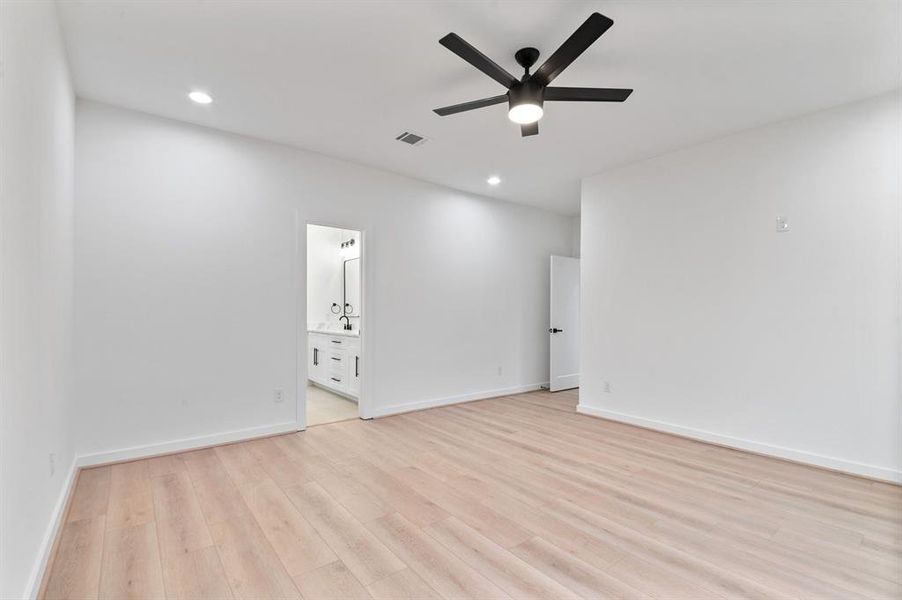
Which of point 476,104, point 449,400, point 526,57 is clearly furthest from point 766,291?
point 449,400

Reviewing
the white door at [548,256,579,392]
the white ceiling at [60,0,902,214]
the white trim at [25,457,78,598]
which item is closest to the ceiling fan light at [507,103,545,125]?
the white ceiling at [60,0,902,214]

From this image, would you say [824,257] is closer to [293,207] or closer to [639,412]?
[639,412]

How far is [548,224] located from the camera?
6727 millimetres

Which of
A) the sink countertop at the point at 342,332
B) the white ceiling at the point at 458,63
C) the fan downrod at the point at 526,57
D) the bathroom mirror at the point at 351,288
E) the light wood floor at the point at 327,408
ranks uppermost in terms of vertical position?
the white ceiling at the point at 458,63

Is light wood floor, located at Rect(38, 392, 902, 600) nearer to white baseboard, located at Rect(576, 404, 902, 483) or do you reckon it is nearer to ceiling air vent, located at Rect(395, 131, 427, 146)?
white baseboard, located at Rect(576, 404, 902, 483)

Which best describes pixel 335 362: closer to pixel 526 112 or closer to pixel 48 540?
pixel 48 540

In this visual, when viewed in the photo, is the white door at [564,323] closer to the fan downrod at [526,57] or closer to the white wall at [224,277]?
the white wall at [224,277]

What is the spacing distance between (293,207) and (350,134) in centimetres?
92

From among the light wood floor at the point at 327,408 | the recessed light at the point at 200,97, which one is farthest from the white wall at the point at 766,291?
the recessed light at the point at 200,97

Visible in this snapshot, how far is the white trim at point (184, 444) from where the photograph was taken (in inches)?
129

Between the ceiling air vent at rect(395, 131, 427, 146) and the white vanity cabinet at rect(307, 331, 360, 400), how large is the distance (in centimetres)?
237

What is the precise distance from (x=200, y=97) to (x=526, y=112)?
2420 mm

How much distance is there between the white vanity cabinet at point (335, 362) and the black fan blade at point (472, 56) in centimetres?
347

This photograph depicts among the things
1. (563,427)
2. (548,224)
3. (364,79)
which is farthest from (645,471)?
(548,224)
